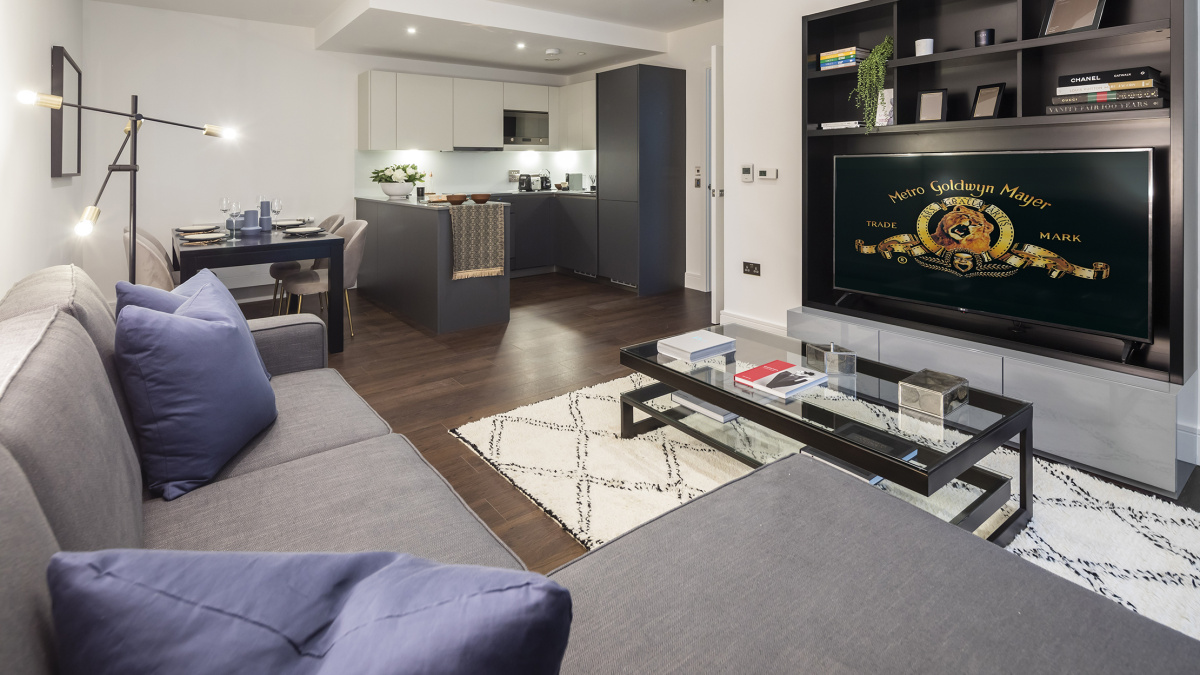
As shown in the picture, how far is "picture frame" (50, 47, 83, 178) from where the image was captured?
11.6 ft

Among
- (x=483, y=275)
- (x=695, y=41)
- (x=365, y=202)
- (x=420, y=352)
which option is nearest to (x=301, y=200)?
(x=365, y=202)

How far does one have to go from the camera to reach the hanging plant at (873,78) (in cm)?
342

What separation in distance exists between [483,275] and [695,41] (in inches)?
123

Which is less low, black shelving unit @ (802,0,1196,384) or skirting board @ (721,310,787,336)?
black shelving unit @ (802,0,1196,384)

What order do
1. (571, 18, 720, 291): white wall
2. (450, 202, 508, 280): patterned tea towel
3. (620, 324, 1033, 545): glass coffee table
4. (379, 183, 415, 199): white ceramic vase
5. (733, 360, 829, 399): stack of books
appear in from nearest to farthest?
(620, 324, 1033, 545): glass coffee table → (733, 360, 829, 399): stack of books → (450, 202, 508, 280): patterned tea towel → (379, 183, 415, 199): white ceramic vase → (571, 18, 720, 291): white wall

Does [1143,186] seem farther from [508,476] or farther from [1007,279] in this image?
[508,476]

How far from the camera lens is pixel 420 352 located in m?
4.52

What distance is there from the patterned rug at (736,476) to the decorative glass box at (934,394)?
6.3 inches

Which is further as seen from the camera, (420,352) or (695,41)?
(695,41)

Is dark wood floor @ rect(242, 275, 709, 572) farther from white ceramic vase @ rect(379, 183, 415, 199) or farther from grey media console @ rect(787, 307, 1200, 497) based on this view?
grey media console @ rect(787, 307, 1200, 497)

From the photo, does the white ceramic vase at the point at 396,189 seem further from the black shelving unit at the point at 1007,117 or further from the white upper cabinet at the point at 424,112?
the black shelving unit at the point at 1007,117

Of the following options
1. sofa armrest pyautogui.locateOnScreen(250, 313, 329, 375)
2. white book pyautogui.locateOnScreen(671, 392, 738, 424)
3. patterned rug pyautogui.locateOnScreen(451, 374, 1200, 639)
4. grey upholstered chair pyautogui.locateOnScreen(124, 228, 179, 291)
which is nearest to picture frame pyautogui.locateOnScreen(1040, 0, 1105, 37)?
patterned rug pyautogui.locateOnScreen(451, 374, 1200, 639)

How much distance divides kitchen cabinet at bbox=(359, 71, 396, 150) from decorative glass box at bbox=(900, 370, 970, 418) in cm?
560

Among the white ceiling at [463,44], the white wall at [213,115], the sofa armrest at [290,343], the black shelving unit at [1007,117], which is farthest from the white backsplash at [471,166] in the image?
the sofa armrest at [290,343]
